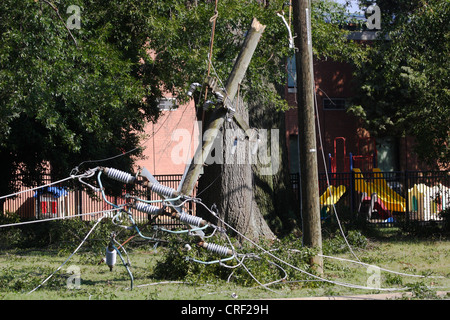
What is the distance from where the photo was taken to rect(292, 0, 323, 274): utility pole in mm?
9703

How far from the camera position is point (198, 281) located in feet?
30.6

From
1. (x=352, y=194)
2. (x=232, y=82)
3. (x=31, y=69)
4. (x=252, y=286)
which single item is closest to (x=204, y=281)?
(x=252, y=286)

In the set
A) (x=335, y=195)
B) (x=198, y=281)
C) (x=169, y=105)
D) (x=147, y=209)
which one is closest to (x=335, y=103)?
(x=335, y=195)

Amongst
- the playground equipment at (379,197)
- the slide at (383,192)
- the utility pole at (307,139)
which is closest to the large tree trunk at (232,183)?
the utility pole at (307,139)

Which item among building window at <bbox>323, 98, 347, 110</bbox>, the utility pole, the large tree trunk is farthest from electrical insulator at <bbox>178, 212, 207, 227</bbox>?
building window at <bbox>323, 98, 347, 110</bbox>

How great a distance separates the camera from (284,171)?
17750 mm

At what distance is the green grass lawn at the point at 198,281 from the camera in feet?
27.4

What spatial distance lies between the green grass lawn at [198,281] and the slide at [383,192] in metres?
7.33

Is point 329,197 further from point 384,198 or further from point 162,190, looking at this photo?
point 162,190

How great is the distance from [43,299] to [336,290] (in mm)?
4328

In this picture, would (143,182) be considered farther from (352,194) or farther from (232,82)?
(352,194)

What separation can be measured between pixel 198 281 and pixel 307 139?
301 centimetres

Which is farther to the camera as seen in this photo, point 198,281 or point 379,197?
point 379,197

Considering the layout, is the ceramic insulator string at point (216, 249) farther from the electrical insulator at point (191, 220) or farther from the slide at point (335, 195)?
the slide at point (335, 195)
